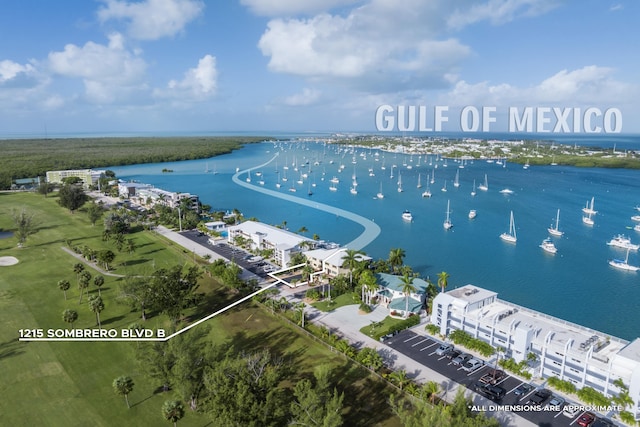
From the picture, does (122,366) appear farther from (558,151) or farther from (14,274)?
(558,151)

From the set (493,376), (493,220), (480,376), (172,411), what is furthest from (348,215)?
(172,411)

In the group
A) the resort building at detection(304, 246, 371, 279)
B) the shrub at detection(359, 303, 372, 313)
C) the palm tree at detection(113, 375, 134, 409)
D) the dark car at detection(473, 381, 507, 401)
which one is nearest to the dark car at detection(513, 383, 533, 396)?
the dark car at detection(473, 381, 507, 401)

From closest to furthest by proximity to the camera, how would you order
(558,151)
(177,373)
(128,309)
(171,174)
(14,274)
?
(177,373), (128,309), (14,274), (171,174), (558,151)

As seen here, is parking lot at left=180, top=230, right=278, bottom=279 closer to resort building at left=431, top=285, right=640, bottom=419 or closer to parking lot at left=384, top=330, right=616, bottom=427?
parking lot at left=384, top=330, right=616, bottom=427

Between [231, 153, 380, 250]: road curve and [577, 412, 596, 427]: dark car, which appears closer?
[577, 412, 596, 427]: dark car

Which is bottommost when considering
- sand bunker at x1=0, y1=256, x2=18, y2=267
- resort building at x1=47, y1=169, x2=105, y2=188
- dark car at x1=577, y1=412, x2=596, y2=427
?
dark car at x1=577, y1=412, x2=596, y2=427

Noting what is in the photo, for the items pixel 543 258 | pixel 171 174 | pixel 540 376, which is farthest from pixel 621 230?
pixel 171 174
